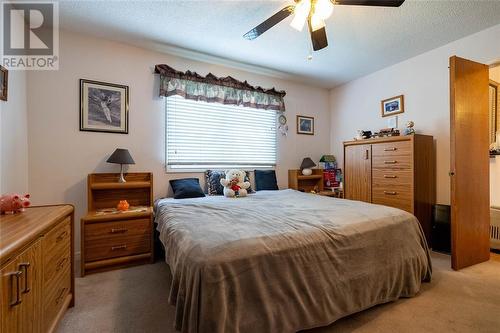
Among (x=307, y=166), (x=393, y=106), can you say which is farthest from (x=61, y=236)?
(x=393, y=106)

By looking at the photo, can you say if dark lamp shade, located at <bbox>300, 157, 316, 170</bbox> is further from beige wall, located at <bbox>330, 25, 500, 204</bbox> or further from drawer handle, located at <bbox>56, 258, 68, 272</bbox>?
drawer handle, located at <bbox>56, 258, 68, 272</bbox>

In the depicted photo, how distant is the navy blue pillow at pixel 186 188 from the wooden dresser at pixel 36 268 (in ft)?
3.97

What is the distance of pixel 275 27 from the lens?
2.53m

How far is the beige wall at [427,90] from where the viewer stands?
2.67 metres

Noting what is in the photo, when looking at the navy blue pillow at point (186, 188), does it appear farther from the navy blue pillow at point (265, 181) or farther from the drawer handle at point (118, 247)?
the navy blue pillow at point (265, 181)

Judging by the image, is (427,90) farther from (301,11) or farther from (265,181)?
(265,181)

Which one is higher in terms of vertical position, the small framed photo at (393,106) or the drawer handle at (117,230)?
the small framed photo at (393,106)

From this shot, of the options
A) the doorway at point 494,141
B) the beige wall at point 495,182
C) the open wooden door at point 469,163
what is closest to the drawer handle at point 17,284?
the open wooden door at point 469,163

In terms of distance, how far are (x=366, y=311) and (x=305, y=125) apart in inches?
124

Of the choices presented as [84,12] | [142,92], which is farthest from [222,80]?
[84,12]

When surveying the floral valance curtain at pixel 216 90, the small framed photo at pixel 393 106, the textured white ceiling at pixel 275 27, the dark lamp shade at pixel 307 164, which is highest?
the textured white ceiling at pixel 275 27

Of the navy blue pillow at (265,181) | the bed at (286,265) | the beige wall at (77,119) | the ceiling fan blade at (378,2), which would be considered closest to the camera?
the bed at (286,265)

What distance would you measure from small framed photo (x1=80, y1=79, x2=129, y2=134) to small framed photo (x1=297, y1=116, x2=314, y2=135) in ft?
8.89

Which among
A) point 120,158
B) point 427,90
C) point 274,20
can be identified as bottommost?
point 120,158
